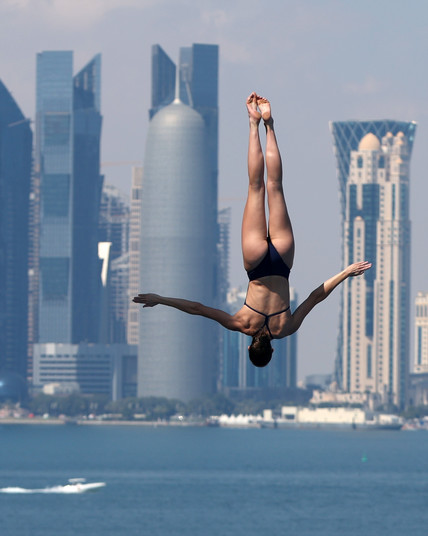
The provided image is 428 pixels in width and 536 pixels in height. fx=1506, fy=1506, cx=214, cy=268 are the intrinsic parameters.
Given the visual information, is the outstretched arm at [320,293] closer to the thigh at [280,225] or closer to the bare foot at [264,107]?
the thigh at [280,225]

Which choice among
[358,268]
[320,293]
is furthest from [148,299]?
[358,268]

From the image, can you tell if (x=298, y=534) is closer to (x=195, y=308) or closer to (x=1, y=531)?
(x=1, y=531)

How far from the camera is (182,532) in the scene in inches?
7633

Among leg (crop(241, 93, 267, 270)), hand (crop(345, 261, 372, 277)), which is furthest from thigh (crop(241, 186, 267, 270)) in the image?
hand (crop(345, 261, 372, 277))

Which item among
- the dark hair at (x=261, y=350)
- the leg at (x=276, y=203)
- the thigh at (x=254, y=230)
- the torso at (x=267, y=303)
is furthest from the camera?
the leg at (x=276, y=203)

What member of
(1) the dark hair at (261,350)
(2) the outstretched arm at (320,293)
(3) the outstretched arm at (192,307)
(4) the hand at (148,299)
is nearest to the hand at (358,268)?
(2) the outstretched arm at (320,293)

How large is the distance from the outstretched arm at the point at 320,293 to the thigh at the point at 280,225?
36.9 inches

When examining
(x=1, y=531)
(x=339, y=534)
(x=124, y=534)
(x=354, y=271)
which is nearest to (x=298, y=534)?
(x=339, y=534)

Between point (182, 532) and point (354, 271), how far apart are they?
171m

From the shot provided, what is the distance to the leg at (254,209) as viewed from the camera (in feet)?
85.0

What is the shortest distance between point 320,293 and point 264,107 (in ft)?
11.4

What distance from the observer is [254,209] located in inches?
1036

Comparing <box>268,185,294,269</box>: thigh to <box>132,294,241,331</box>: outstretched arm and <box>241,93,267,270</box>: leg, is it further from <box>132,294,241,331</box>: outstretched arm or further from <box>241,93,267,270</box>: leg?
<box>132,294,241,331</box>: outstretched arm

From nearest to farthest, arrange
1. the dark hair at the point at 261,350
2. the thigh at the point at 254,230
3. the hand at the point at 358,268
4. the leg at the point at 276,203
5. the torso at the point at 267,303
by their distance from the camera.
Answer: the dark hair at the point at 261,350 → the thigh at the point at 254,230 → the torso at the point at 267,303 → the leg at the point at 276,203 → the hand at the point at 358,268
